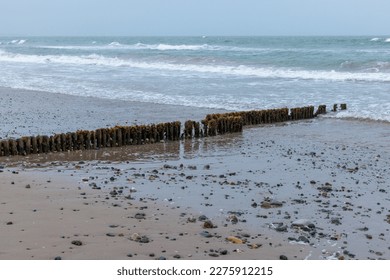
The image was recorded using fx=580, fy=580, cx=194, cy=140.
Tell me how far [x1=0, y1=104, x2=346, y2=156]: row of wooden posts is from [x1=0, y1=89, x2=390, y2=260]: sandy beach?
32cm

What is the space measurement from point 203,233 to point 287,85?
23.8m

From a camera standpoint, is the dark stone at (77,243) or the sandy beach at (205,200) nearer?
the dark stone at (77,243)

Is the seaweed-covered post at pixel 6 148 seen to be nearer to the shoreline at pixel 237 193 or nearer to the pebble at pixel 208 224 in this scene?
the shoreline at pixel 237 193

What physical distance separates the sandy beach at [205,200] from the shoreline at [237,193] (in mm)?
19

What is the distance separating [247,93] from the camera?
26969 mm

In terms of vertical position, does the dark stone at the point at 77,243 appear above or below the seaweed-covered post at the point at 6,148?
below

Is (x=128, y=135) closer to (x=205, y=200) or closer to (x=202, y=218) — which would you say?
(x=205, y=200)

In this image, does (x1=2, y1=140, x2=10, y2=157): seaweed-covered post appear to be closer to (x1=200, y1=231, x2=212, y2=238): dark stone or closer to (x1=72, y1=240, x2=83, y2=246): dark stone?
(x1=72, y1=240, x2=83, y2=246): dark stone

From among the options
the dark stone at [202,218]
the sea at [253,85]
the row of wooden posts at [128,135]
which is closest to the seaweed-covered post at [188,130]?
the row of wooden posts at [128,135]

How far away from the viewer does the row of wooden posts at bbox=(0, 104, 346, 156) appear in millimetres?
12938

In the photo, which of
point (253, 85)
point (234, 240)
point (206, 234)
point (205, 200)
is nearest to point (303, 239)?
point (234, 240)

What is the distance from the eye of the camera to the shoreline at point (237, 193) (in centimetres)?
726

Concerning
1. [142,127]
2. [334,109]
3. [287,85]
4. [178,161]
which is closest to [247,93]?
[287,85]

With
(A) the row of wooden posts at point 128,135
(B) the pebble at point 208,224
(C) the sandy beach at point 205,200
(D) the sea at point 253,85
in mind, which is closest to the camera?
(C) the sandy beach at point 205,200
